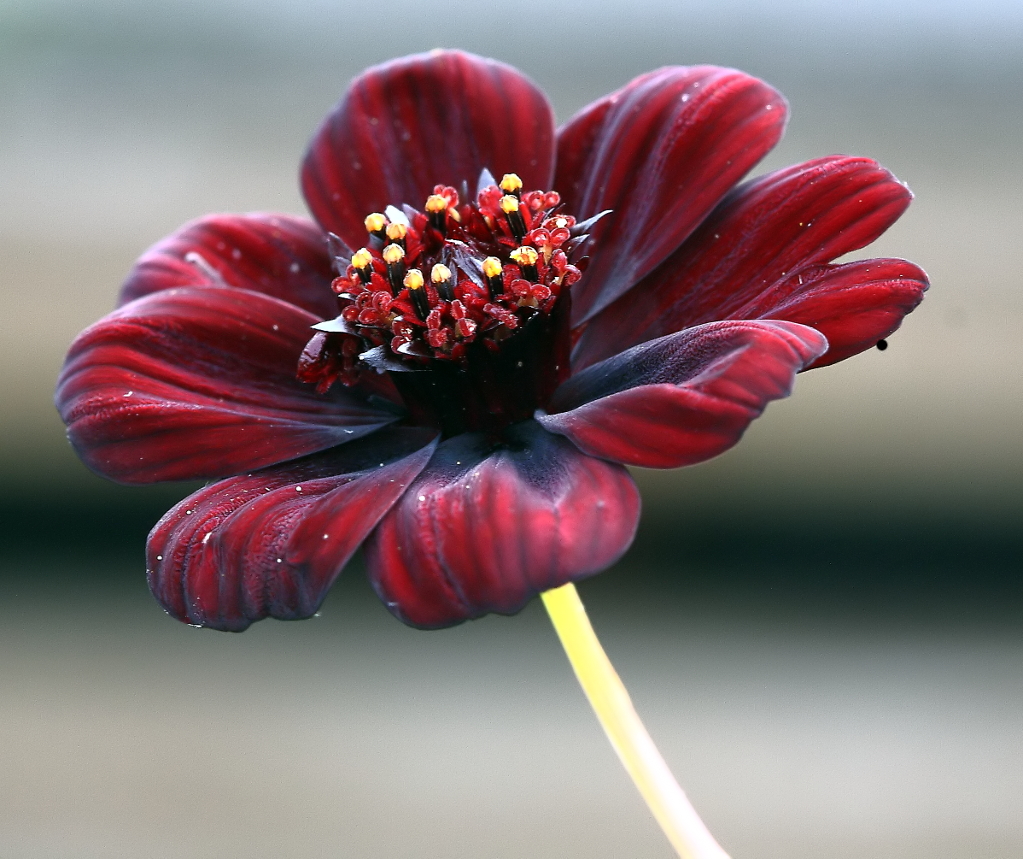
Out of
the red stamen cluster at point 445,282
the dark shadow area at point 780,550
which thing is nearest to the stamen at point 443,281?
the red stamen cluster at point 445,282

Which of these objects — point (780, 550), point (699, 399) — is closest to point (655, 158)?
point (699, 399)

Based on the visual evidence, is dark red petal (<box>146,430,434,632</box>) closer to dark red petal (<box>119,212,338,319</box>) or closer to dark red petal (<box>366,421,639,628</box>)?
dark red petal (<box>366,421,639,628</box>)

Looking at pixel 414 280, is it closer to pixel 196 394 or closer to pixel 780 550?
pixel 196 394

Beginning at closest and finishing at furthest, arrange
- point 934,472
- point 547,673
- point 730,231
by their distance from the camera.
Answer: point 730,231 < point 934,472 < point 547,673

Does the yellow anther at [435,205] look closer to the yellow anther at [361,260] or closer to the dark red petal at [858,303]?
the yellow anther at [361,260]

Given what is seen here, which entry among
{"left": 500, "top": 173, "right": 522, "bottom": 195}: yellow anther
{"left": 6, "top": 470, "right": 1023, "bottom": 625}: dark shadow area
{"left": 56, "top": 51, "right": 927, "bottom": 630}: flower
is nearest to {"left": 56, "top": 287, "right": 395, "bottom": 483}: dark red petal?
{"left": 56, "top": 51, "right": 927, "bottom": 630}: flower

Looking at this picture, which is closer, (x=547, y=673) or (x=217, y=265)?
(x=217, y=265)

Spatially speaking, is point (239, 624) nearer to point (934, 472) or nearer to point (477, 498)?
point (477, 498)

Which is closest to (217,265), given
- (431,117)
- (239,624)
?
(431,117)
